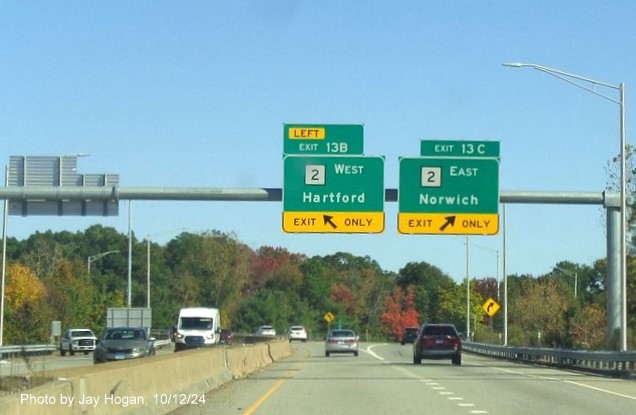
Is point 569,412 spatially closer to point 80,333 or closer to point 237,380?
point 237,380

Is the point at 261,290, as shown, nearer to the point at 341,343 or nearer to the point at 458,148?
the point at 341,343

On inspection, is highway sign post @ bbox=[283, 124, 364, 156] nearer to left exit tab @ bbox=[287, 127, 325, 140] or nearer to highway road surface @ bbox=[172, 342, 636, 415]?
left exit tab @ bbox=[287, 127, 325, 140]

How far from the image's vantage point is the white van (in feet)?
185

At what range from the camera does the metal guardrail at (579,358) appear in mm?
32969

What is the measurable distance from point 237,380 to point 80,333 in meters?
31.7

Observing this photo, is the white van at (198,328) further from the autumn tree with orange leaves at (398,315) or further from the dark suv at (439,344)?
the autumn tree with orange leaves at (398,315)

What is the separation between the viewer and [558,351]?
1603 inches

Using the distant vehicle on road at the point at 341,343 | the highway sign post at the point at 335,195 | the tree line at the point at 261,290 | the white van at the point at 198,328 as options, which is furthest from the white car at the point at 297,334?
the highway sign post at the point at 335,195

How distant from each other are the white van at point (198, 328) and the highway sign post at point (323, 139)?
2399cm

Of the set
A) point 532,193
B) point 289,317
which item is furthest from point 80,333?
point 289,317

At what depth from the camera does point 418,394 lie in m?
23.3

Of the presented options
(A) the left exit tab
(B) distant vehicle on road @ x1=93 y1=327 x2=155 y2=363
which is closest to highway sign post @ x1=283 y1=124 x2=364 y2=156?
(A) the left exit tab

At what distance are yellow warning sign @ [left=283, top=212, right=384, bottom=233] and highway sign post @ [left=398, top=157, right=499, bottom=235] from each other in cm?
86

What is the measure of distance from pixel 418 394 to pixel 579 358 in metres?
15.7
